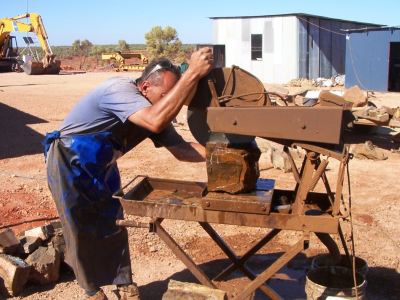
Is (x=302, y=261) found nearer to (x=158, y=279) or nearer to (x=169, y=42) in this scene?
(x=158, y=279)

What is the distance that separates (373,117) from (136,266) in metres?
6.43

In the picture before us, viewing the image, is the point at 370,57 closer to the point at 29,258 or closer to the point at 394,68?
the point at 394,68

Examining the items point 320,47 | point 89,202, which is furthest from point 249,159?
point 320,47

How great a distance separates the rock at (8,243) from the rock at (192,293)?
70.9 inches

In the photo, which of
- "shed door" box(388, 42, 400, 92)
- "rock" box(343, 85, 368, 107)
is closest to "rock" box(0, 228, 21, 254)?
"rock" box(343, 85, 368, 107)

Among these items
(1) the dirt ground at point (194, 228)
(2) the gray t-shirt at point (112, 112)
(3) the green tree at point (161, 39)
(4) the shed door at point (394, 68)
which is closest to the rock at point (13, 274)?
(1) the dirt ground at point (194, 228)

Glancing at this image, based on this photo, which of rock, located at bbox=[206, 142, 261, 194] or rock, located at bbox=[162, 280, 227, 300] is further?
rock, located at bbox=[162, 280, 227, 300]

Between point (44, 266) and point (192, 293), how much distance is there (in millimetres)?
1620

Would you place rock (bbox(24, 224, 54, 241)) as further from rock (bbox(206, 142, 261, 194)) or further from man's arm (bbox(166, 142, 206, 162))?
rock (bbox(206, 142, 261, 194))

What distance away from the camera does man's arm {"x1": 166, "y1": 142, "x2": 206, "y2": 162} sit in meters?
3.58

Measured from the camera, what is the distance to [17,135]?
36.4 feet

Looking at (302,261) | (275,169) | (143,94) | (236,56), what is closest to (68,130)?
(143,94)

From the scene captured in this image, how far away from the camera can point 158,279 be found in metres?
4.41

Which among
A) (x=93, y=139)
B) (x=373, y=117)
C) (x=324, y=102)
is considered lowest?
(x=373, y=117)
